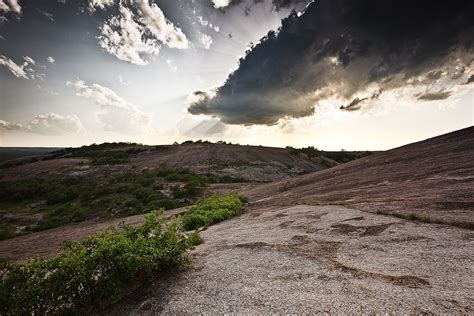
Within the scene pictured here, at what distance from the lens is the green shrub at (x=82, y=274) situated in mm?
4945

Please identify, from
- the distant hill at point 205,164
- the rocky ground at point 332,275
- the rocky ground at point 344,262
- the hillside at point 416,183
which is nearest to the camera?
the rocky ground at point 332,275

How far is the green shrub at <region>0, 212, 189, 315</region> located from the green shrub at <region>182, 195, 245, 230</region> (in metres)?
6.27

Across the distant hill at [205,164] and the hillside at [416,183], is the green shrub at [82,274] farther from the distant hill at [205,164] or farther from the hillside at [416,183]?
the distant hill at [205,164]

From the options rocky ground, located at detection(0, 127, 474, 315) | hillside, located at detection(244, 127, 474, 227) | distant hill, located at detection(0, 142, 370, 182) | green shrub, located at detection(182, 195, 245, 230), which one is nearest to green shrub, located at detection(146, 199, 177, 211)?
green shrub, located at detection(182, 195, 245, 230)

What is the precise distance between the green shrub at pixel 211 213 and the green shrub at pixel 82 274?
20.6ft

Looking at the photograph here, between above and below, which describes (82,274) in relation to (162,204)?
above

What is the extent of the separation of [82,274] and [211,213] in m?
8.61

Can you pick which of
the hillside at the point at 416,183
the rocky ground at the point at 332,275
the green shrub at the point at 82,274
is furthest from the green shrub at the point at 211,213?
the green shrub at the point at 82,274

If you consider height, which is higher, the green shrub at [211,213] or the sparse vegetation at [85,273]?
the sparse vegetation at [85,273]

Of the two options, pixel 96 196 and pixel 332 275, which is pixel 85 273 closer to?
pixel 332 275

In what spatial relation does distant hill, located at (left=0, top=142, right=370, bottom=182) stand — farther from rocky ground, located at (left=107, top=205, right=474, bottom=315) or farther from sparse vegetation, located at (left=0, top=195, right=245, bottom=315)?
sparse vegetation, located at (left=0, top=195, right=245, bottom=315)

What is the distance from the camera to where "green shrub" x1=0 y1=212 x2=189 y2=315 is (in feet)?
16.2

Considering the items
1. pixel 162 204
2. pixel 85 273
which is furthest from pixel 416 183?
pixel 162 204

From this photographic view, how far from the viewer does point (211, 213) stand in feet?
45.5
